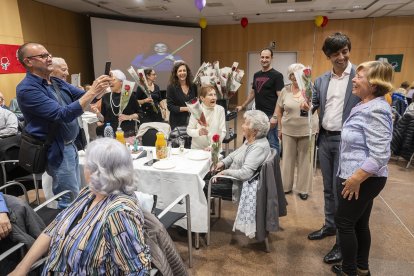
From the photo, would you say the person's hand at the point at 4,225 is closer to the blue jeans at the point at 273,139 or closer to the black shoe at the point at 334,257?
the black shoe at the point at 334,257

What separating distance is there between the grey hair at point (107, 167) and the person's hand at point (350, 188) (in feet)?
3.88

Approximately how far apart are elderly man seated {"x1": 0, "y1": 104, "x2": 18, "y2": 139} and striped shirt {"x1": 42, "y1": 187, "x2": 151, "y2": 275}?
9.15 ft

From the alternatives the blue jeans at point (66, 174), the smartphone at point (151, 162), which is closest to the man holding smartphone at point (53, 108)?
the blue jeans at point (66, 174)

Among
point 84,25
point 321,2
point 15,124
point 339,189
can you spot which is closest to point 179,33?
point 84,25

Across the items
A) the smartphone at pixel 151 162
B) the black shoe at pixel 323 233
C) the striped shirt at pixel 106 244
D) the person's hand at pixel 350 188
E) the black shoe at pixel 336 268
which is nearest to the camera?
the striped shirt at pixel 106 244

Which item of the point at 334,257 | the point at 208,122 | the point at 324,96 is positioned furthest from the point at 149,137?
the point at 334,257

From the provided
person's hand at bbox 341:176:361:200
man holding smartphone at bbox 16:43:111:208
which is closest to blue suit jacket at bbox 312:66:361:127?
person's hand at bbox 341:176:361:200

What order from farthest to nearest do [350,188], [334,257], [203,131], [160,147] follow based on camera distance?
[203,131] → [160,147] → [334,257] → [350,188]

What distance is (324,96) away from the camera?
2.16 meters

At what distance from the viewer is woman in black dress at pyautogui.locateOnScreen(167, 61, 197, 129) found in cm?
349

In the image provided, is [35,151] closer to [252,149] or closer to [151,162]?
[151,162]

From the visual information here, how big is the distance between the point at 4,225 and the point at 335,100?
6.89 feet

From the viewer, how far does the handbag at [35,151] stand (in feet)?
6.34

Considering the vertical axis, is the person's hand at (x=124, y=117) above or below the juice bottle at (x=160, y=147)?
above
